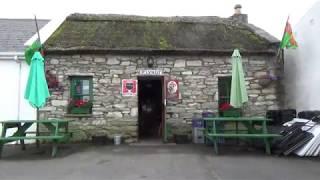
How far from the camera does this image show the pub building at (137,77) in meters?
11.1

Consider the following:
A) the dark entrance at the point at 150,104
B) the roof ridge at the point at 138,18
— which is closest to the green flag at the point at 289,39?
the roof ridge at the point at 138,18

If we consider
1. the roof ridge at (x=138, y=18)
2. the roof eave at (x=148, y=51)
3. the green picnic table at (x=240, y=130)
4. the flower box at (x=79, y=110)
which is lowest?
the green picnic table at (x=240, y=130)

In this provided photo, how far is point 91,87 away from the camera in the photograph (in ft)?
37.0

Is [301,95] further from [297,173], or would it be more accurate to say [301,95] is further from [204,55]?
[297,173]

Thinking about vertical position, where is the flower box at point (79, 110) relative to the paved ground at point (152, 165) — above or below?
above

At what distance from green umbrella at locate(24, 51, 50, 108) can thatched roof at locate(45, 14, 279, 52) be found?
1.83 meters

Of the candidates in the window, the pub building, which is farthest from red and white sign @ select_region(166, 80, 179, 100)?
the window

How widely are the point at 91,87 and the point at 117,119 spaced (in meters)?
1.30

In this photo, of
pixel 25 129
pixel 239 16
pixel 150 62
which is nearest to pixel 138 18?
pixel 150 62

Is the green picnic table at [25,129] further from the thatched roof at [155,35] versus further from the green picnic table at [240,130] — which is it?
the green picnic table at [240,130]

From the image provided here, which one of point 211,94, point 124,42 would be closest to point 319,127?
point 211,94

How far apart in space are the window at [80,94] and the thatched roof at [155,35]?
978 millimetres

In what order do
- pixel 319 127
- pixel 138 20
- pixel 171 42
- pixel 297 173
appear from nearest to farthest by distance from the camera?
pixel 297 173
pixel 319 127
pixel 171 42
pixel 138 20

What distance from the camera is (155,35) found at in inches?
482
